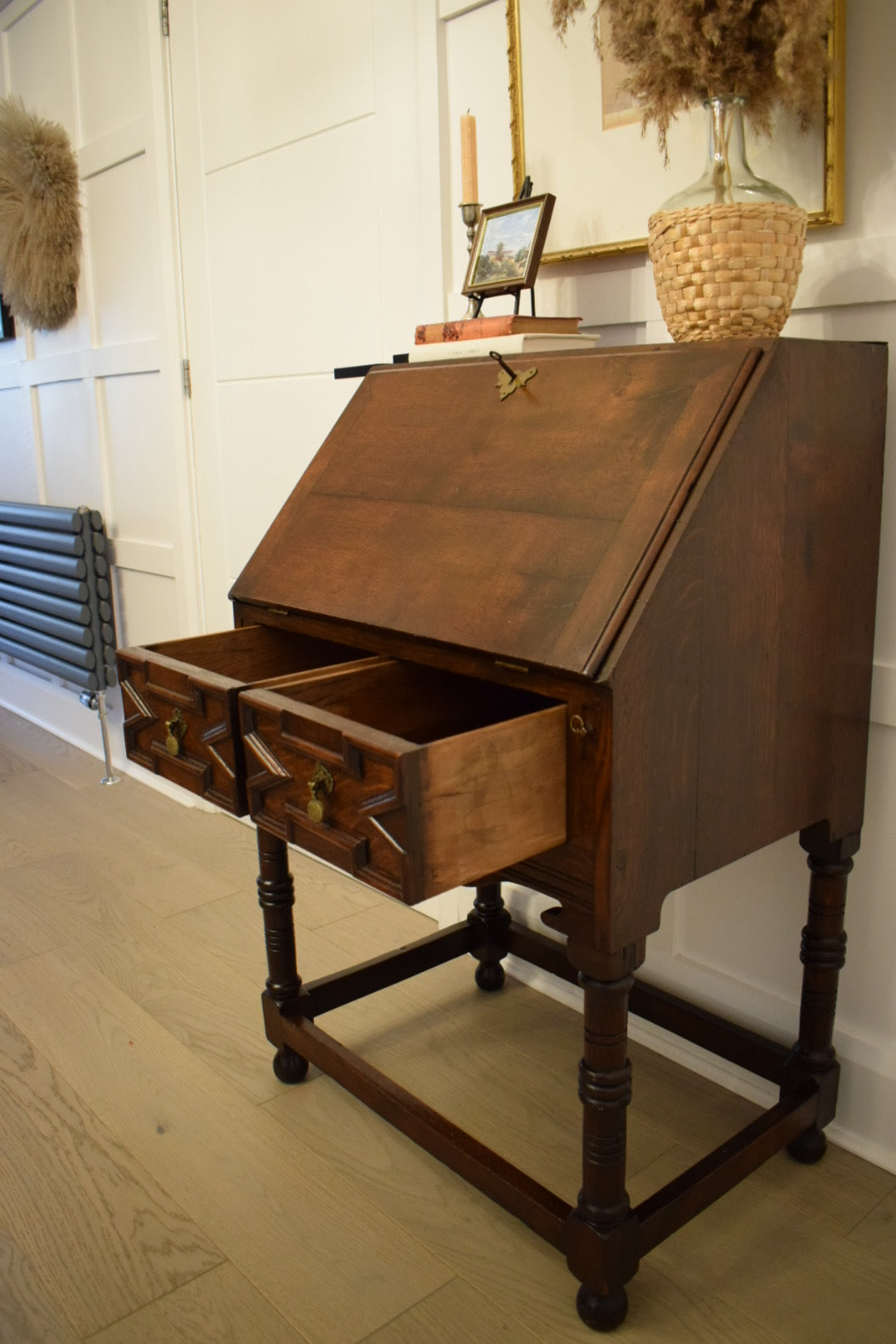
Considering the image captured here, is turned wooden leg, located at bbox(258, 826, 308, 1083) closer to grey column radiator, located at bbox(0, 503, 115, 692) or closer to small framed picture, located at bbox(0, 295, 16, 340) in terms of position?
grey column radiator, located at bbox(0, 503, 115, 692)

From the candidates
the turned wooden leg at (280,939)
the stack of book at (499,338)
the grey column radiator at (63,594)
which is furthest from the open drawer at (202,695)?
the grey column radiator at (63,594)

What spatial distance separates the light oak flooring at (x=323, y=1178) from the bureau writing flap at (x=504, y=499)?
821mm

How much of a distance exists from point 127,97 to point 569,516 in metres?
2.35

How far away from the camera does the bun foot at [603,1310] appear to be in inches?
52.7

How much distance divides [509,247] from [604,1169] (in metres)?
1.29

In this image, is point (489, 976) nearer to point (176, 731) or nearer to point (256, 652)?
point (256, 652)

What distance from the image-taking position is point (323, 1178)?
1627 mm

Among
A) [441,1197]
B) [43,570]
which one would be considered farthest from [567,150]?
[43,570]

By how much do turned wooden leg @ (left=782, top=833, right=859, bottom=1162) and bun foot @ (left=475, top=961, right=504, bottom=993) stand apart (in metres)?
0.63

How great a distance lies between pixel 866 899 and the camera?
5.26ft

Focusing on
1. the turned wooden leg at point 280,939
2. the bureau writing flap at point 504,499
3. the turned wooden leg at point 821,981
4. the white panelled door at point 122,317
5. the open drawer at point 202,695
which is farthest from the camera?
the white panelled door at point 122,317

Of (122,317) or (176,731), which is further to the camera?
(122,317)

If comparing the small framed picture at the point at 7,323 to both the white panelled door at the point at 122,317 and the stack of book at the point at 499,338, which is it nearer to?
the white panelled door at the point at 122,317

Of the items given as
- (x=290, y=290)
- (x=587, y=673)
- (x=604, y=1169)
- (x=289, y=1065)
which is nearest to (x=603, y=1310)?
(x=604, y=1169)
